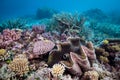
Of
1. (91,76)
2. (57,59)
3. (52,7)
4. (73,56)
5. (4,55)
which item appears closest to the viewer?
(91,76)

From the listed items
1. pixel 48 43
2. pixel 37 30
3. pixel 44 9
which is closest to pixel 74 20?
pixel 37 30

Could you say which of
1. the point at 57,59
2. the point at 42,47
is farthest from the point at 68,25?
the point at 57,59

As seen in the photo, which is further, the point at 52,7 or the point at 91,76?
the point at 52,7

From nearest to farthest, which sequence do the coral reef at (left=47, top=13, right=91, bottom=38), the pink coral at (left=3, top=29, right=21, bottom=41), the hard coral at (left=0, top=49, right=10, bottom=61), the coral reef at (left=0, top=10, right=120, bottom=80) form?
1. the coral reef at (left=0, top=10, right=120, bottom=80)
2. the hard coral at (left=0, top=49, right=10, bottom=61)
3. the pink coral at (left=3, top=29, right=21, bottom=41)
4. the coral reef at (left=47, top=13, right=91, bottom=38)

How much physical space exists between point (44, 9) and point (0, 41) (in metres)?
21.4

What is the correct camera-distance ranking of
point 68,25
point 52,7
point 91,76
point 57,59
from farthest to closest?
point 52,7 → point 68,25 → point 57,59 → point 91,76

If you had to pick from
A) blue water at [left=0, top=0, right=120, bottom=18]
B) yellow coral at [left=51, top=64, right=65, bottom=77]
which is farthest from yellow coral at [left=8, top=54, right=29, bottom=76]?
blue water at [left=0, top=0, right=120, bottom=18]

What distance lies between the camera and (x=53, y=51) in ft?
13.6

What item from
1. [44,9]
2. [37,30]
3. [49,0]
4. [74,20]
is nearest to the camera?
[37,30]

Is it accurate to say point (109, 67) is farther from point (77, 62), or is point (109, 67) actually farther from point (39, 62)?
point (39, 62)

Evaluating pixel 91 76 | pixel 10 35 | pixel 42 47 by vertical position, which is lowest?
pixel 91 76

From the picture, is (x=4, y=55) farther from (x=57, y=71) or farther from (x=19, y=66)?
(x=57, y=71)

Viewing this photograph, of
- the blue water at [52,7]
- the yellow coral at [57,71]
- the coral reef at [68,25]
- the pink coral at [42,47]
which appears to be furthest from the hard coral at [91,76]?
the blue water at [52,7]

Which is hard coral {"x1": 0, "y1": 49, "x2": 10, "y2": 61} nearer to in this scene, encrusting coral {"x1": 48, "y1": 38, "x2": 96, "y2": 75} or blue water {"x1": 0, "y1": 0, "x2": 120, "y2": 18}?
encrusting coral {"x1": 48, "y1": 38, "x2": 96, "y2": 75}
